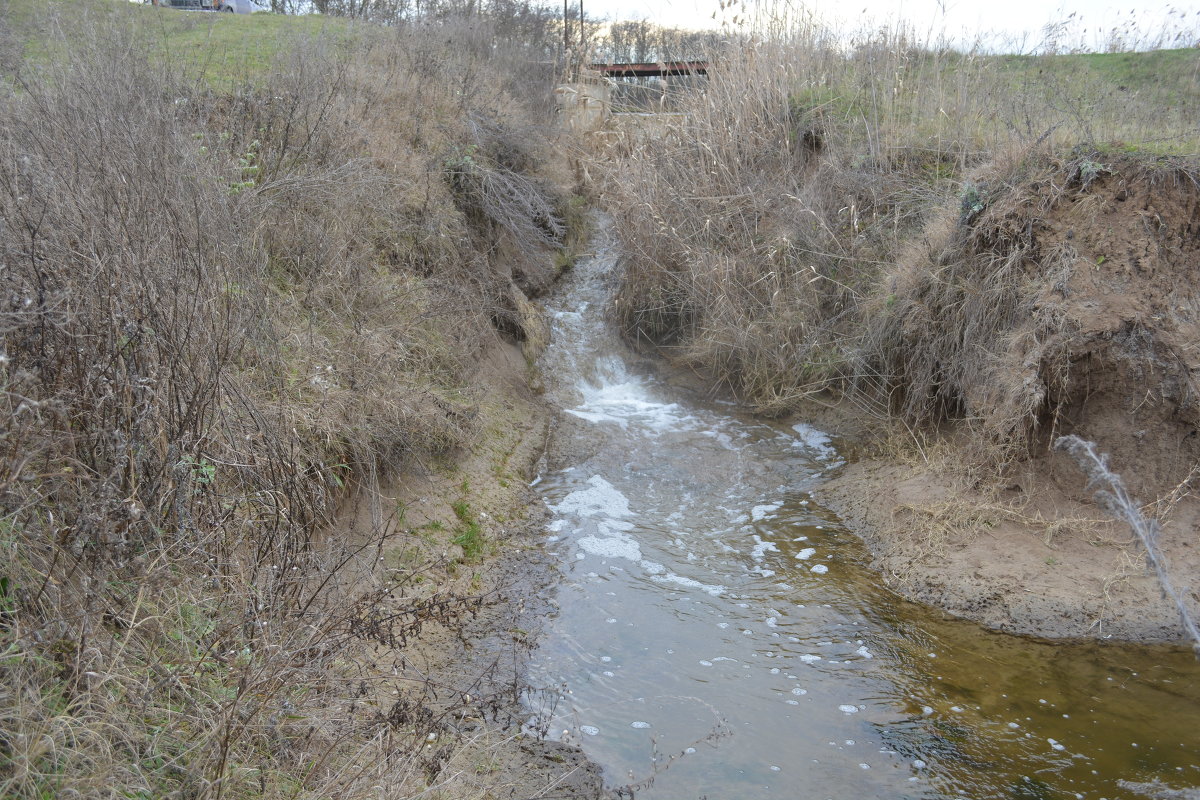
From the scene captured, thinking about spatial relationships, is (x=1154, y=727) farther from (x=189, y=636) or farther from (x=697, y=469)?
(x=189, y=636)

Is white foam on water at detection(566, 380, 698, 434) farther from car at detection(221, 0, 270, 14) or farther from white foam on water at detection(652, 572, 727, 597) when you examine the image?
car at detection(221, 0, 270, 14)

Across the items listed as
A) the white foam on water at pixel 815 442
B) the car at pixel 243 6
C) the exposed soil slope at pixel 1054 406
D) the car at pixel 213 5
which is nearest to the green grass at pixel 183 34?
the car at pixel 213 5

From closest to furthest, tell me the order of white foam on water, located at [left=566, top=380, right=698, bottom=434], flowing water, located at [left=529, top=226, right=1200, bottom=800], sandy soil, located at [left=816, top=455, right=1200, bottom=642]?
flowing water, located at [left=529, top=226, right=1200, bottom=800], sandy soil, located at [left=816, top=455, right=1200, bottom=642], white foam on water, located at [left=566, top=380, right=698, bottom=434]

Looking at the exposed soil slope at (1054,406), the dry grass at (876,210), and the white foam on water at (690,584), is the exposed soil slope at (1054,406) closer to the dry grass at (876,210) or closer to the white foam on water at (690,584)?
the dry grass at (876,210)

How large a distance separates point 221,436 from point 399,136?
617 centimetres

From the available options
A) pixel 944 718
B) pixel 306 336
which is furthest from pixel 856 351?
pixel 306 336

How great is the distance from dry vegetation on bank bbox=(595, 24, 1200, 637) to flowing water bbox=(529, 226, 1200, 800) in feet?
1.69

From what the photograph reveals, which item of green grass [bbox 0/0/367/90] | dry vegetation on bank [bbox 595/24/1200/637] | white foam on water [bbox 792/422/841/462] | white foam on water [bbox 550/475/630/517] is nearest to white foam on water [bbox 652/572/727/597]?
white foam on water [bbox 550/475/630/517]

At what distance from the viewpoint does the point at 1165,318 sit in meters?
6.05

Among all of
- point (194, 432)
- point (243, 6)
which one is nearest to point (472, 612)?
point (194, 432)

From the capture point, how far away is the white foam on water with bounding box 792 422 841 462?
8102 mm

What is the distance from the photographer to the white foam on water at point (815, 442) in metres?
8.10

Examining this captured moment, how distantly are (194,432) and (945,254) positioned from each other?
6.09m

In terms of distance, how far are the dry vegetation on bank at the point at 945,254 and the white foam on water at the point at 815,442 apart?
288 millimetres
